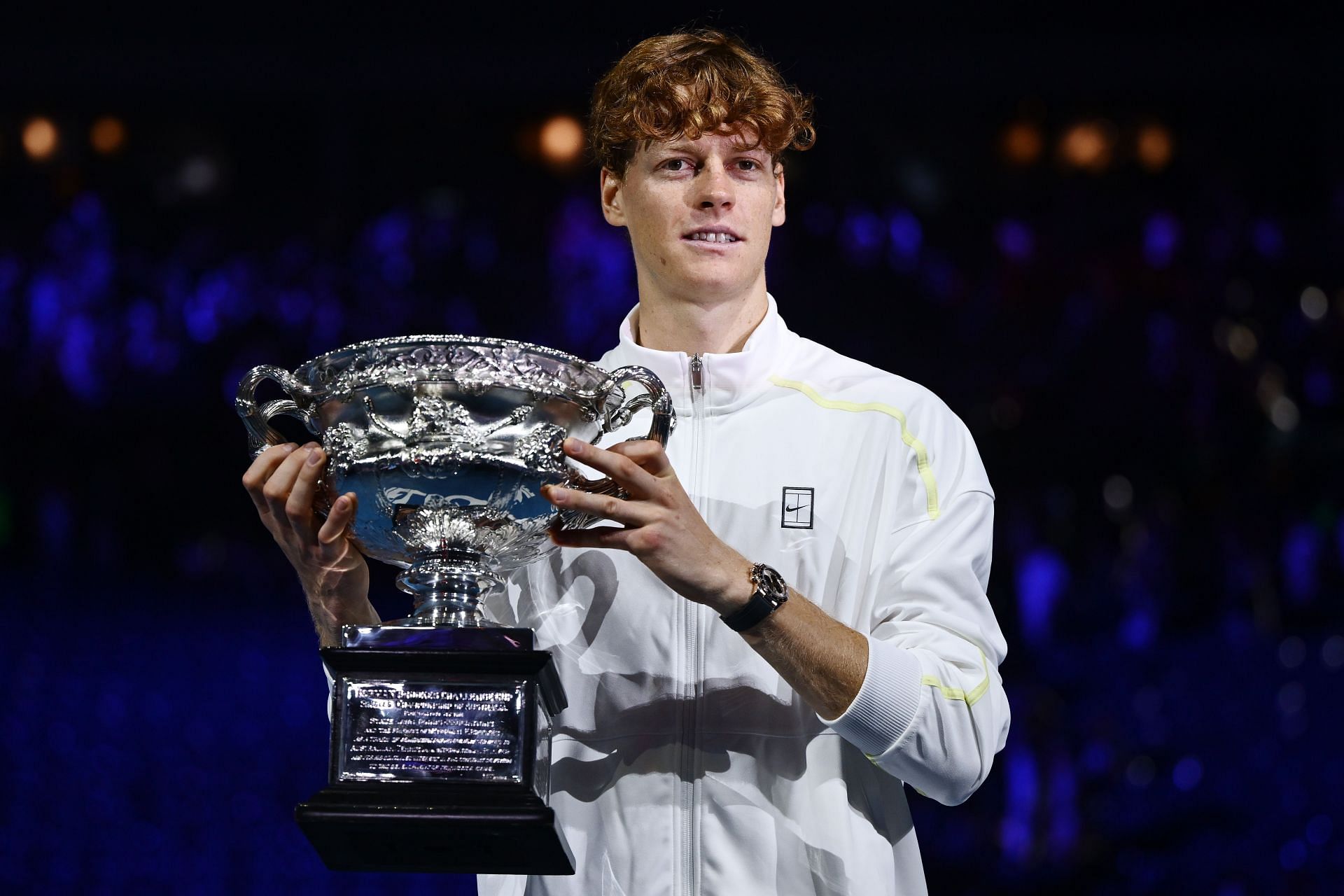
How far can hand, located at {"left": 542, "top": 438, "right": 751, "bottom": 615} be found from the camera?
1278 millimetres

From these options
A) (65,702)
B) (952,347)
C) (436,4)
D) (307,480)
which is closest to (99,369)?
(65,702)

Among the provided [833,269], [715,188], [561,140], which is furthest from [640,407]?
[561,140]

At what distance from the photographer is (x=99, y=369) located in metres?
3.72

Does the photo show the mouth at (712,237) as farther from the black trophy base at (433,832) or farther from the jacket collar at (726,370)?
the black trophy base at (433,832)

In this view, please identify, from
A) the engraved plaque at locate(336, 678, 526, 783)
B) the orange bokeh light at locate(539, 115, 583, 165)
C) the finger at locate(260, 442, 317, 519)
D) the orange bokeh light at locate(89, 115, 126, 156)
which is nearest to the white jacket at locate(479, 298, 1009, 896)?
the engraved plaque at locate(336, 678, 526, 783)

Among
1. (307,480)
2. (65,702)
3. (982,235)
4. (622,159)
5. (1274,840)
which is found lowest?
(1274,840)

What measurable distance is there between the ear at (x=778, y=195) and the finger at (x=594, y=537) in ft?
1.86

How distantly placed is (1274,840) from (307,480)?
259 centimetres

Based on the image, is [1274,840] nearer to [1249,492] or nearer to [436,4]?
[1249,492]

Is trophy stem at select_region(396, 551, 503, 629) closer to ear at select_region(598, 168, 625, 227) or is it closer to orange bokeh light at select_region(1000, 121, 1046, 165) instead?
ear at select_region(598, 168, 625, 227)

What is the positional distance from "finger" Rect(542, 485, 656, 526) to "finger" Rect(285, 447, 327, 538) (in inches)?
9.3

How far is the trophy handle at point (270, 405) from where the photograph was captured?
1.40 metres

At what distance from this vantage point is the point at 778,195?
1793mm

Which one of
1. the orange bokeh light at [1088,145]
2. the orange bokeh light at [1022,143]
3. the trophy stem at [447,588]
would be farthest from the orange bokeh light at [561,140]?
the trophy stem at [447,588]
